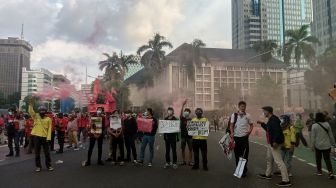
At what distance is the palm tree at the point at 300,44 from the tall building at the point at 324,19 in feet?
117

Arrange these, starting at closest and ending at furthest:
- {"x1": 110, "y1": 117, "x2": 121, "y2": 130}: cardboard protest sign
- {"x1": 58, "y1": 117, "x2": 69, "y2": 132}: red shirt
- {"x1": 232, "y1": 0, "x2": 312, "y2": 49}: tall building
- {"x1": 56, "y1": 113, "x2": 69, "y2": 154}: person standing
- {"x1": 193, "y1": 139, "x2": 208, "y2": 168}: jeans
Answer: {"x1": 193, "y1": 139, "x2": 208, "y2": 168}: jeans
{"x1": 110, "y1": 117, "x2": 121, "y2": 130}: cardboard protest sign
{"x1": 56, "y1": 113, "x2": 69, "y2": 154}: person standing
{"x1": 58, "y1": 117, "x2": 69, "y2": 132}: red shirt
{"x1": 232, "y1": 0, "x2": 312, "y2": 49}: tall building

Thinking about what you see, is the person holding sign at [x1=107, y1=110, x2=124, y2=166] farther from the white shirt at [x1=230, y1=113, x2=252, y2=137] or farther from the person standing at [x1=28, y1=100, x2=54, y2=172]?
the white shirt at [x1=230, y1=113, x2=252, y2=137]

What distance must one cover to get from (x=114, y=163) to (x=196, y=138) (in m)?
3.12

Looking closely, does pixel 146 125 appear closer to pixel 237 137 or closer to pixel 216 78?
pixel 237 137

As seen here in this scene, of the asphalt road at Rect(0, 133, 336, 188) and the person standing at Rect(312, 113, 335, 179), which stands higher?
the person standing at Rect(312, 113, 335, 179)

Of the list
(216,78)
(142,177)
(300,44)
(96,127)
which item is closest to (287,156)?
(142,177)

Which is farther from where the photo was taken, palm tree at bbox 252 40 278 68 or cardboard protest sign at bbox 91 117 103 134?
palm tree at bbox 252 40 278 68

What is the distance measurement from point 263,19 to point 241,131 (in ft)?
369

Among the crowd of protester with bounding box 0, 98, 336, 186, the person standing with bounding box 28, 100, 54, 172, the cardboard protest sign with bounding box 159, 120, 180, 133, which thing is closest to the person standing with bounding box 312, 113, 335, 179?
the crowd of protester with bounding box 0, 98, 336, 186

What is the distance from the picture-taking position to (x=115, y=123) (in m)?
13.2

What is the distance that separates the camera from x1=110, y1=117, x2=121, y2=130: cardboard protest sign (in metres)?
13.2

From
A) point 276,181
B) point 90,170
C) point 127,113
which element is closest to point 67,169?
point 90,170

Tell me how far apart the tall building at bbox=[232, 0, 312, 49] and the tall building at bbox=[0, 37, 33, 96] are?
58.1 meters

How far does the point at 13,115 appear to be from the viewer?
637 inches
